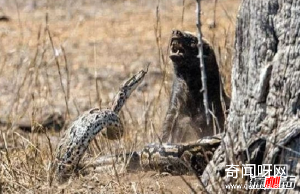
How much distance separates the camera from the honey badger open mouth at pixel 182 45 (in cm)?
729

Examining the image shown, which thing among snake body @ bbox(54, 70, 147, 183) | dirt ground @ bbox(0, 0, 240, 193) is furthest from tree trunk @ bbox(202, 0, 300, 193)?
snake body @ bbox(54, 70, 147, 183)

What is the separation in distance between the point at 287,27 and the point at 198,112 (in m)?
1.89

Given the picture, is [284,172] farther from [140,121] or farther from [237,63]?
[140,121]

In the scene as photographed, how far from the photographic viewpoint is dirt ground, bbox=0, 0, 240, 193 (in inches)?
255

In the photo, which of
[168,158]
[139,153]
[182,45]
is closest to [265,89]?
[168,158]

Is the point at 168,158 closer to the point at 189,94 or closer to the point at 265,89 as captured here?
the point at 189,94

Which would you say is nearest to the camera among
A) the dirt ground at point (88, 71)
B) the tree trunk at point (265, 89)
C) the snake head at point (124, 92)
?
the tree trunk at point (265, 89)

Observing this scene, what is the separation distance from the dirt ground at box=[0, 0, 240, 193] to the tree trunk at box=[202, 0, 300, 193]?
42 centimetres

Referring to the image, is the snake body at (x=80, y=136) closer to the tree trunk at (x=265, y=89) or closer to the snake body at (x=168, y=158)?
the snake body at (x=168, y=158)

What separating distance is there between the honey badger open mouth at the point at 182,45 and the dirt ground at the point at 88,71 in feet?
0.71

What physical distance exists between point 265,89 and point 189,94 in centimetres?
176

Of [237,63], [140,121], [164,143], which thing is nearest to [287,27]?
[237,63]

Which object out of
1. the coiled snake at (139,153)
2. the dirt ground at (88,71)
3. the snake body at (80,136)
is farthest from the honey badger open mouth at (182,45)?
the coiled snake at (139,153)

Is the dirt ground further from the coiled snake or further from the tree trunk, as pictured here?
the tree trunk
